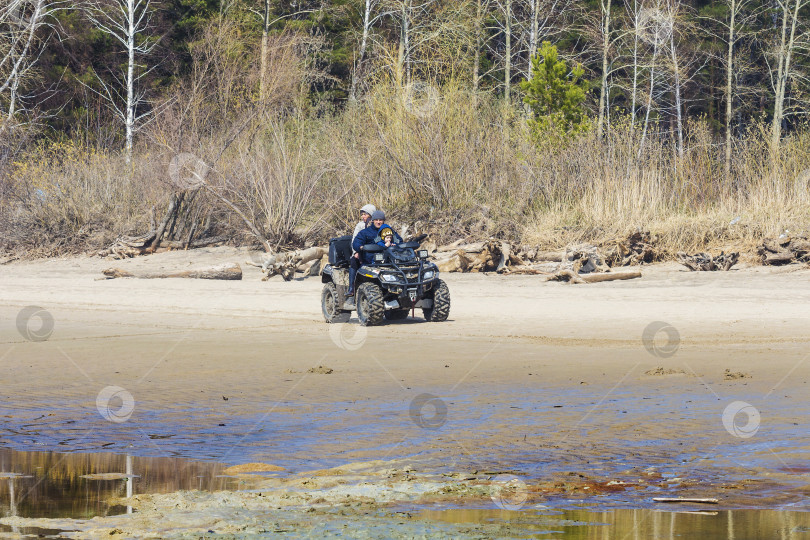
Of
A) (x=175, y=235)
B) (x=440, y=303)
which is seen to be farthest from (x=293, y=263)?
(x=440, y=303)

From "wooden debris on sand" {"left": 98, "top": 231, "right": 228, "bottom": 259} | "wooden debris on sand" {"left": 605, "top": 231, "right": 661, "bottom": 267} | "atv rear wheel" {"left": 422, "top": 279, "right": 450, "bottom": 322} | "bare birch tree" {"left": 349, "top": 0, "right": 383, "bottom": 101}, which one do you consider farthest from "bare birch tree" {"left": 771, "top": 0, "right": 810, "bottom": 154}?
"atv rear wheel" {"left": 422, "top": 279, "right": 450, "bottom": 322}

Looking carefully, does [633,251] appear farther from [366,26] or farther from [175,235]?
[366,26]

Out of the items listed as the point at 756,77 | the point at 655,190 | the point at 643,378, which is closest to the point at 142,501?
the point at 643,378

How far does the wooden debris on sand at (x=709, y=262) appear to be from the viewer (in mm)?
19938

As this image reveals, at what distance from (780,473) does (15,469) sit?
4.12 metres

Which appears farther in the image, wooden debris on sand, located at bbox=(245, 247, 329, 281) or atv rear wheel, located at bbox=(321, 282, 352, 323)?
wooden debris on sand, located at bbox=(245, 247, 329, 281)

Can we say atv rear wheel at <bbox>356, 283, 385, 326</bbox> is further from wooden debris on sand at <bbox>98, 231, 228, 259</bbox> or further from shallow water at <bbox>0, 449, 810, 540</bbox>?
wooden debris on sand at <bbox>98, 231, 228, 259</bbox>

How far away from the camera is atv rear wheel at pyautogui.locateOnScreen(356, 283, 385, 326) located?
46.2 feet

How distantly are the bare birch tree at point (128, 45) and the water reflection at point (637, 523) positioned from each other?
3503cm

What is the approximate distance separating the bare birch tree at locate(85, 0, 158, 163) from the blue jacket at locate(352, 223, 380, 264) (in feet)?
83.7

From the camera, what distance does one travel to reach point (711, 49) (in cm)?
5284

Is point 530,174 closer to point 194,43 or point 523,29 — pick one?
point 194,43

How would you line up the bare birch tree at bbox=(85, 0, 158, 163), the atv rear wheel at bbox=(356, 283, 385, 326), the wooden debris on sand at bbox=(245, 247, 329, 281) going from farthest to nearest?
the bare birch tree at bbox=(85, 0, 158, 163) → the wooden debris on sand at bbox=(245, 247, 329, 281) → the atv rear wheel at bbox=(356, 283, 385, 326)

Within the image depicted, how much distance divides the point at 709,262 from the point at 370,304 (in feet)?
27.5
